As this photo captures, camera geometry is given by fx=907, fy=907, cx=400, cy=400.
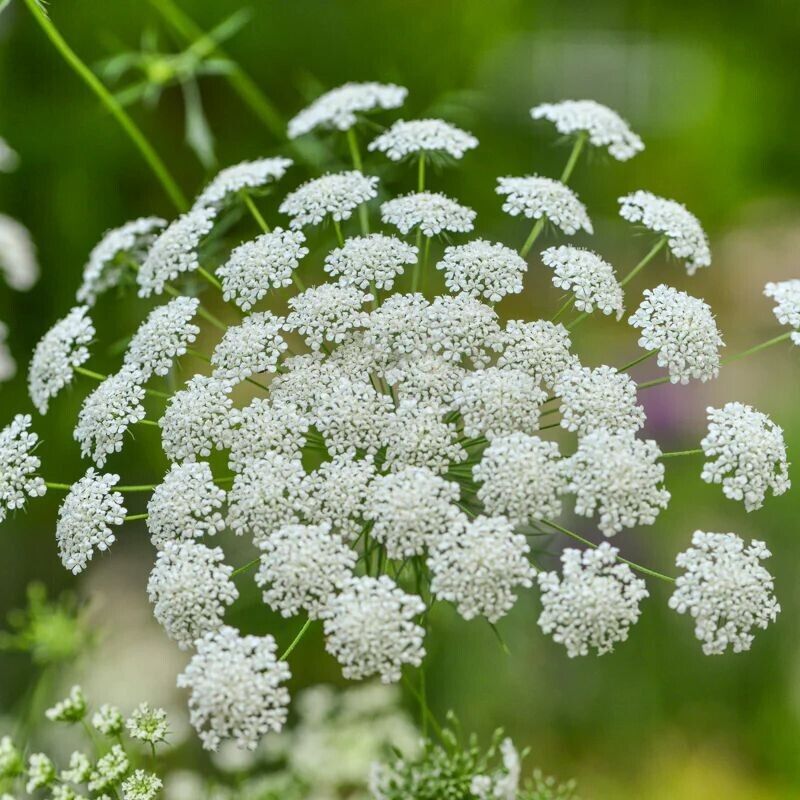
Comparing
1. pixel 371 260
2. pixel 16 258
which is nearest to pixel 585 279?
pixel 371 260

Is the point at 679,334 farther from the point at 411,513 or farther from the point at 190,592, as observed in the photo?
the point at 190,592

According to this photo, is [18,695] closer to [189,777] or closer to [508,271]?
[189,777]

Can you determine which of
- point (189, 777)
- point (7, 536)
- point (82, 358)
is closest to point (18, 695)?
point (7, 536)

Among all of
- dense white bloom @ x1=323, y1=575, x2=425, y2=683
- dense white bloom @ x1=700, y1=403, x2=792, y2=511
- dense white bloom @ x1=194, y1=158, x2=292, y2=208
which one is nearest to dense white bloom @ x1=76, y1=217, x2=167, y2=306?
dense white bloom @ x1=194, y1=158, x2=292, y2=208

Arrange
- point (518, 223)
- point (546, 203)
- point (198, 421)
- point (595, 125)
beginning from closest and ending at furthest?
point (198, 421) → point (546, 203) → point (595, 125) → point (518, 223)

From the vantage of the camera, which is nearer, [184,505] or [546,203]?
[184,505]

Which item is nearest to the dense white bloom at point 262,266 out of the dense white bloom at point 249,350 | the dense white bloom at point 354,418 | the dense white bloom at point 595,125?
the dense white bloom at point 249,350

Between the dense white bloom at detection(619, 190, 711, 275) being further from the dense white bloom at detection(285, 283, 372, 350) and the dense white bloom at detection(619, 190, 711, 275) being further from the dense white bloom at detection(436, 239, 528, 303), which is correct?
the dense white bloom at detection(285, 283, 372, 350)
